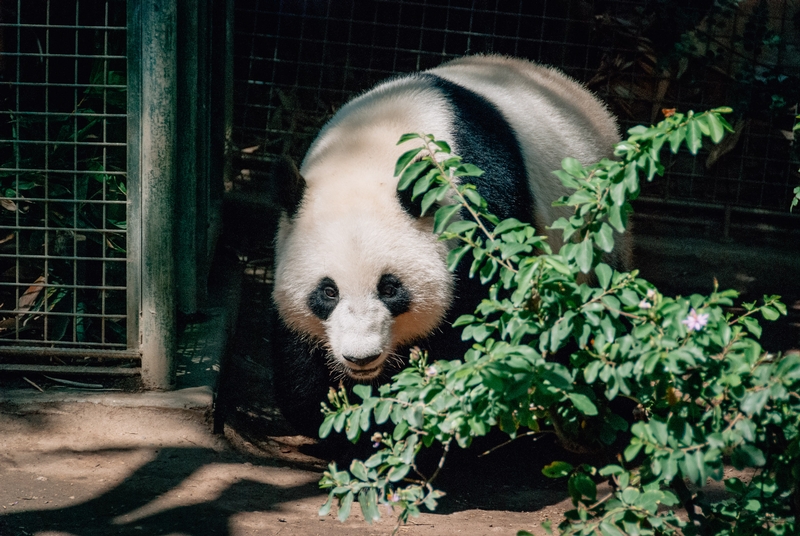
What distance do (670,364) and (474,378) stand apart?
0.41 meters

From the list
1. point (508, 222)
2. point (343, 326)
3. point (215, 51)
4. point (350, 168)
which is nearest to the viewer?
point (508, 222)

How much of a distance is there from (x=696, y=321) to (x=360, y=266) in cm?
167

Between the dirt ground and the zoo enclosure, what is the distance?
0.28 m

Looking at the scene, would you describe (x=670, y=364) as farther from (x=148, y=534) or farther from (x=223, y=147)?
(x=223, y=147)

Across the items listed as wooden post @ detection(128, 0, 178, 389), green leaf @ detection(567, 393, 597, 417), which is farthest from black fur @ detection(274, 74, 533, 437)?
green leaf @ detection(567, 393, 597, 417)

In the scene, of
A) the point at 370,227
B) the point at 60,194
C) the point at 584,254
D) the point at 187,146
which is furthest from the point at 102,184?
the point at 584,254

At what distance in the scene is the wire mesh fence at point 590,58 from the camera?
6.09m

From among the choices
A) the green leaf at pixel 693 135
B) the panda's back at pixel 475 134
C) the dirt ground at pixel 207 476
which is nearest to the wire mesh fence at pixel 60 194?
the dirt ground at pixel 207 476

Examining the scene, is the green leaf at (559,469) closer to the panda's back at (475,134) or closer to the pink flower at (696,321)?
the pink flower at (696,321)

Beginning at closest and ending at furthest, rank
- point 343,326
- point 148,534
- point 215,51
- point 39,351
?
point 148,534 → point 343,326 → point 39,351 → point 215,51

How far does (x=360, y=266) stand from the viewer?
10.6ft

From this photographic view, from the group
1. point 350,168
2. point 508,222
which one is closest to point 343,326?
point 350,168

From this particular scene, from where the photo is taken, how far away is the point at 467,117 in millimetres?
3658

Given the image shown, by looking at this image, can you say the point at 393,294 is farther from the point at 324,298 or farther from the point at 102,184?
the point at 102,184
